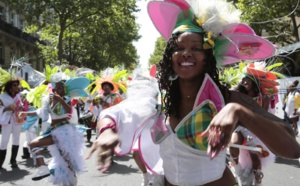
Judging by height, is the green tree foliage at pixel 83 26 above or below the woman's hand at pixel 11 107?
above

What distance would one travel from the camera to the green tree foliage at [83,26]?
76.2 feet

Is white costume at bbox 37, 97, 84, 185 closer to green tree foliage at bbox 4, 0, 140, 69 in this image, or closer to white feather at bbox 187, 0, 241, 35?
white feather at bbox 187, 0, 241, 35

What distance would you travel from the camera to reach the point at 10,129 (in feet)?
24.5

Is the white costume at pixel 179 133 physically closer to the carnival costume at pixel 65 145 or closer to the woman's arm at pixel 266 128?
the woman's arm at pixel 266 128

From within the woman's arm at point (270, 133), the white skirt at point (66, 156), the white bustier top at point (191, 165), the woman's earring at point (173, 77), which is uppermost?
the woman's earring at point (173, 77)

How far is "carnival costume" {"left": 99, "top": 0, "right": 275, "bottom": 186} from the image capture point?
2.16m

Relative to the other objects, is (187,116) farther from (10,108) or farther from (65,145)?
(10,108)

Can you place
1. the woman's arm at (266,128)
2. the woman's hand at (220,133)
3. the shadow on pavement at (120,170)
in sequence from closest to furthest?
1. the woman's hand at (220,133)
2. the woman's arm at (266,128)
3. the shadow on pavement at (120,170)

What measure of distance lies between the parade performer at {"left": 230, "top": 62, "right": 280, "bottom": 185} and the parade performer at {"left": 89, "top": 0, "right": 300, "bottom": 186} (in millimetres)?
2739

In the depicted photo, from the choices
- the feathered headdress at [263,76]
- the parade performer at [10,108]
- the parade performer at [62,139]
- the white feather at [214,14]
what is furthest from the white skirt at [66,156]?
the white feather at [214,14]

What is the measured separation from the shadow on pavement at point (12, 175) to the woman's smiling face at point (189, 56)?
4.75 metres

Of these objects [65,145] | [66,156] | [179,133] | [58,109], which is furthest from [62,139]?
[179,133]

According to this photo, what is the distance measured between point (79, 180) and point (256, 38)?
4.62 meters

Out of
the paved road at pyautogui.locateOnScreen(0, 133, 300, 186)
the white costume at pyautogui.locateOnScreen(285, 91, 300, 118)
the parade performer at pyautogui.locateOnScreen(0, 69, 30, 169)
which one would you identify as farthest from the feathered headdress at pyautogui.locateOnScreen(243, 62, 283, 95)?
the white costume at pyautogui.locateOnScreen(285, 91, 300, 118)
